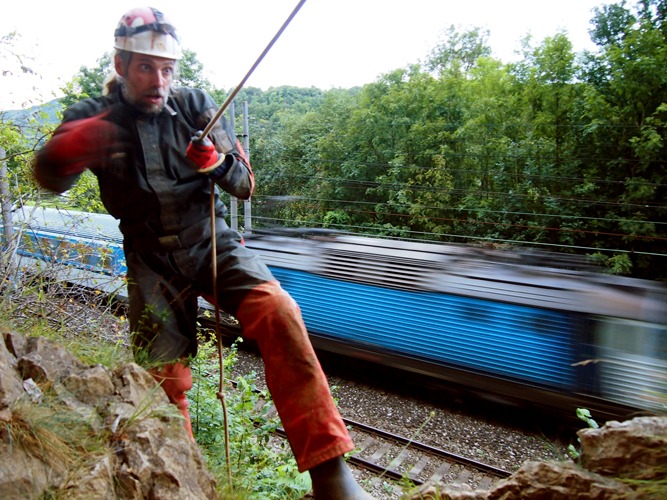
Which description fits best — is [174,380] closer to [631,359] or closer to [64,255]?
[64,255]

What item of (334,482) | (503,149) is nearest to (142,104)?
(334,482)

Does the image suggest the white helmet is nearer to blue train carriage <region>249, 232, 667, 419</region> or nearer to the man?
the man

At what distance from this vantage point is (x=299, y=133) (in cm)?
2983

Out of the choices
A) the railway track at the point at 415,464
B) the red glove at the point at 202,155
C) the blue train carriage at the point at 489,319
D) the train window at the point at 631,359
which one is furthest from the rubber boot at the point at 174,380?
the train window at the point at 631,359

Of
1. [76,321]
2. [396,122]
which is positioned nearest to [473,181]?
[396,122]

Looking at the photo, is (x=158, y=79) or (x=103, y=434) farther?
(x=158, y=79)

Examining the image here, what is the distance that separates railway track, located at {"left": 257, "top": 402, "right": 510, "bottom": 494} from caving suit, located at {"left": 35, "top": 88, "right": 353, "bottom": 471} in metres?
3.56

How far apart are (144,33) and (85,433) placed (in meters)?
1.73

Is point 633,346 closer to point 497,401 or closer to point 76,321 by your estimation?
point 497,401

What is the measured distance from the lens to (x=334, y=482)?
6.87 ft

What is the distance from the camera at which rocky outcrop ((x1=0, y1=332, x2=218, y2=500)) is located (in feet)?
5.62

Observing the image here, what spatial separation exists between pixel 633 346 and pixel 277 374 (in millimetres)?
5404

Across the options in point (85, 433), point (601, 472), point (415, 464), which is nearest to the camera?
point (85, 433)

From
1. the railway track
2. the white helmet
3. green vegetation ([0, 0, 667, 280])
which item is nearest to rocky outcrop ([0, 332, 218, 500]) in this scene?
the white helmet
